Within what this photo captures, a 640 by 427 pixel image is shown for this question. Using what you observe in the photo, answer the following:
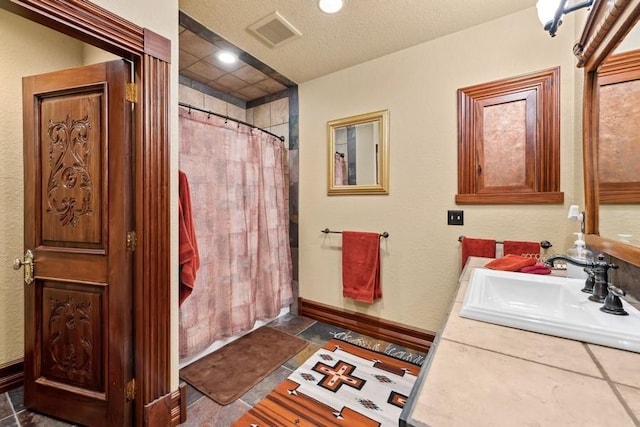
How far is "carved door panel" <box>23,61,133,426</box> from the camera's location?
1.26 meters

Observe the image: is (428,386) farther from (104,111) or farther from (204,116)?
(204,116)

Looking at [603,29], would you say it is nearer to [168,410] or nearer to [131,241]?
[131,241]

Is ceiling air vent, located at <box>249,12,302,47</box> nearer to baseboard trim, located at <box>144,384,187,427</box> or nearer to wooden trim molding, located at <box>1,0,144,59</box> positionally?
wooden trim molding, located at <box>1,0,144,59</box>

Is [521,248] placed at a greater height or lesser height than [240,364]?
greater

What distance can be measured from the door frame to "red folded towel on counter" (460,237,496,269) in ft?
6.09

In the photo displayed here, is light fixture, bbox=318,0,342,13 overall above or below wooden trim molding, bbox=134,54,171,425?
above

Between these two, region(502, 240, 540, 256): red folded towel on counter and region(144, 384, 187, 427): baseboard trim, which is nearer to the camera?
region(144, 384, 187, 427): baseboard trim

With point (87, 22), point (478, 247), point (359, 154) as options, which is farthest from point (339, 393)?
point (87, 22)

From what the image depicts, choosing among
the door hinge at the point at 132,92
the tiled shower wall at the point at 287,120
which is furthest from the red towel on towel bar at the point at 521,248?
the door hinge at the point at 132,92

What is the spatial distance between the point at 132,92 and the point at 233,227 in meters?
1.17

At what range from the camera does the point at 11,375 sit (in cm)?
164

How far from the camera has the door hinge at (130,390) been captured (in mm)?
1268

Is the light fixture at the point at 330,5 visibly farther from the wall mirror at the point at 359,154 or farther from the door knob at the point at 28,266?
the door knob at the point at 28,266

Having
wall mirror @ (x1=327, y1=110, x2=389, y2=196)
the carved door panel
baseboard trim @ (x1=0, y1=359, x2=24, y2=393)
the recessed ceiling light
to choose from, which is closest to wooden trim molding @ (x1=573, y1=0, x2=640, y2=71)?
wall mirror @ (x1=327, y1=110, x2=389, y2=196)
